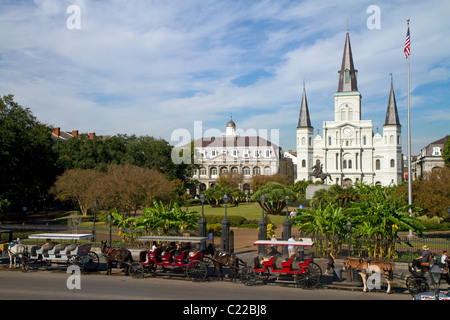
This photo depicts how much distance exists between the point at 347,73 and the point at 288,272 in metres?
91.4

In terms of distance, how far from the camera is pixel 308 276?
13.5m

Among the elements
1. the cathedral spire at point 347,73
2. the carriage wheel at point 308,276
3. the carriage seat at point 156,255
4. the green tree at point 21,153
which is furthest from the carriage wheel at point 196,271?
the cathedral spire at point 347,73

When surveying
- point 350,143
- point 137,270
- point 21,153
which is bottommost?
point 137,270

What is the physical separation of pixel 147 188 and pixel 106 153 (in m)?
25.0

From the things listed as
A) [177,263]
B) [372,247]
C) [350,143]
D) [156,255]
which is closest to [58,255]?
[156,255]

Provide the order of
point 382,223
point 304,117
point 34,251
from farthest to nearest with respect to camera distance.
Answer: point 304,117
point 382,223
point 34,251

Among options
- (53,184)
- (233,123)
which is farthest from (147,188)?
(233,123)

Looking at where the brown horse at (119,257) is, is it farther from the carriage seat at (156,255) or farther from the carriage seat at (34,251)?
the carriage seat at (34,251)

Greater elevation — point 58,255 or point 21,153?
point 21,153

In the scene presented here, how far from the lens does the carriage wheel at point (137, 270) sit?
15.2 meters

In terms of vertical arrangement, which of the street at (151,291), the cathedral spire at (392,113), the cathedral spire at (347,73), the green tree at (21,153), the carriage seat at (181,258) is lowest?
the street at (151,291)

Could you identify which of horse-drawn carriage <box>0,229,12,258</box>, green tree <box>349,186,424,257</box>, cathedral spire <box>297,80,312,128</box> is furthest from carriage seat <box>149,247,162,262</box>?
cathedral spire <box>297,80,312,128</box>

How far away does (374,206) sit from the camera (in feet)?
60.1

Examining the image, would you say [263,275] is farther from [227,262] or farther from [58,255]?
[58,255]
